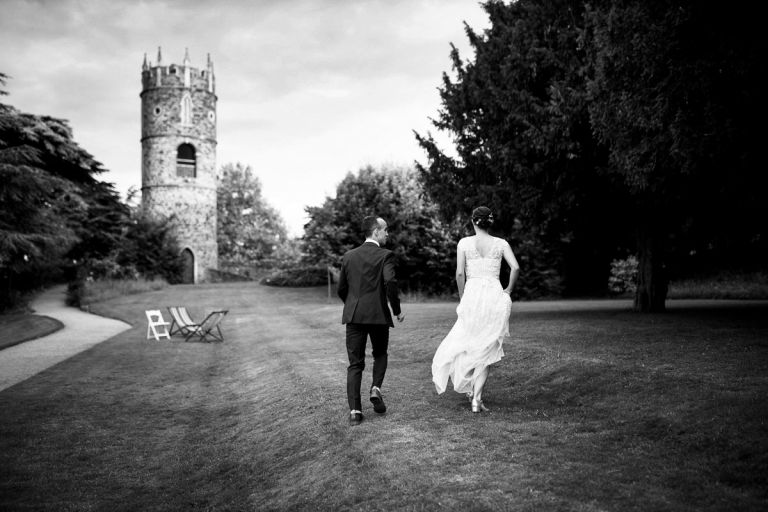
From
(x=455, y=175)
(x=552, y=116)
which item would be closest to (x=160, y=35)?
(x=455, y=175)

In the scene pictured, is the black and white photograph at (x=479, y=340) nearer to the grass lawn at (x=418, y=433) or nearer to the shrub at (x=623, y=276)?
the grass lawn at (x=418, y=433)

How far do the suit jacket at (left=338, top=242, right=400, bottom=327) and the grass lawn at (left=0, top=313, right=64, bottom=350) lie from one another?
11947 mm

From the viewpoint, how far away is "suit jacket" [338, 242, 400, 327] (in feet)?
22.2

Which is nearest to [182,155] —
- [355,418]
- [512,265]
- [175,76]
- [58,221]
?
[175,76]

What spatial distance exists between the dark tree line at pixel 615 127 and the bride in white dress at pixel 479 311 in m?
4.71

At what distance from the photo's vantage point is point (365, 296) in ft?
22.4

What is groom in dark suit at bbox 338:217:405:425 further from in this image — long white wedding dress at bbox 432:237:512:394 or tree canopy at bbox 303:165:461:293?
tree canopy at bbox 303:165:461:293

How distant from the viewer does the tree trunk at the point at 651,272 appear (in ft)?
54.3

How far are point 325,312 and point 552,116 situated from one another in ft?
39.8

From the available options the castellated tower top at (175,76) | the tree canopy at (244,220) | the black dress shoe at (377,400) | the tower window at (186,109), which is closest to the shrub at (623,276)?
the black dress shoe at (377,400)

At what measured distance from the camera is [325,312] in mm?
23344

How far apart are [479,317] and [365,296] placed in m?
1.29

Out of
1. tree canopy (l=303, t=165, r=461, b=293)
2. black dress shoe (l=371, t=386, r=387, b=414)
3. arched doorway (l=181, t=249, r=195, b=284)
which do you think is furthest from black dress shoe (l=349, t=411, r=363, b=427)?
arched doorway (l=181, t=249, r=195, b=284)

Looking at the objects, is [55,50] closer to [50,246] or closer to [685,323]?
[50,246]
